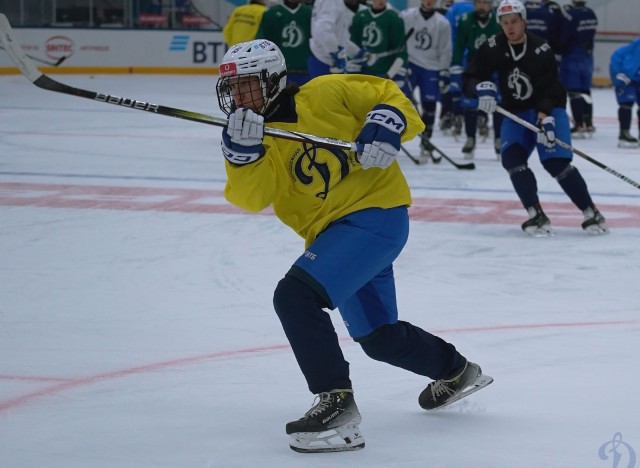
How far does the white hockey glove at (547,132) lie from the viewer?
5.90 m

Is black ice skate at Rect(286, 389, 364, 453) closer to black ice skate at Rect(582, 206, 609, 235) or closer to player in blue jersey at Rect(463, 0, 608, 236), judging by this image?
player in blue jersey at Rect(463, 0, 608, 236)

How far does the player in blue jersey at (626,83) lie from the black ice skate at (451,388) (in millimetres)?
7608

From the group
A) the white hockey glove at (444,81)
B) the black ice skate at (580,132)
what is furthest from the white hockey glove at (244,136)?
the black ice skate at (580,132)

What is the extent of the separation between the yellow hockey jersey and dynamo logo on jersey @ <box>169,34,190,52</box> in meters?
15.4

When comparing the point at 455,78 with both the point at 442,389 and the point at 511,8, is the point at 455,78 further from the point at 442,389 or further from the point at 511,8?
the point at 442,389

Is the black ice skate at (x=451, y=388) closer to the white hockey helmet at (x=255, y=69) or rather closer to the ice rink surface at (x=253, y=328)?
the ice rink surface at (x=253, y=328)

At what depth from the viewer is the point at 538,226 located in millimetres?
6008

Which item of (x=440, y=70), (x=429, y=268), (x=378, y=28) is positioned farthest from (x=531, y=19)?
(x=429, y=268)

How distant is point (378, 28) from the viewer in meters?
9.15

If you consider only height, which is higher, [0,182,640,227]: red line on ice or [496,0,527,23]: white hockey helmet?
[496,0,527,23]: white hockey helmet

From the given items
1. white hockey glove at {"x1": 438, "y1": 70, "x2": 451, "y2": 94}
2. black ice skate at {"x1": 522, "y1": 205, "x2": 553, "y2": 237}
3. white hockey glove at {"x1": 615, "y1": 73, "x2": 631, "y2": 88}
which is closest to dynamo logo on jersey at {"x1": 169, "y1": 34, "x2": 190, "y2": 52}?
white hockey glove at {"x1": 438, "y1": 70, "x2": 451, "y2": 94}

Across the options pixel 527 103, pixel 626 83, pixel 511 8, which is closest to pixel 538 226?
pixel 527 103

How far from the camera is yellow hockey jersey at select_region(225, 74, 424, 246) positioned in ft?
9.35

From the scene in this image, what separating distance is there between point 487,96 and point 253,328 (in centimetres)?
245
